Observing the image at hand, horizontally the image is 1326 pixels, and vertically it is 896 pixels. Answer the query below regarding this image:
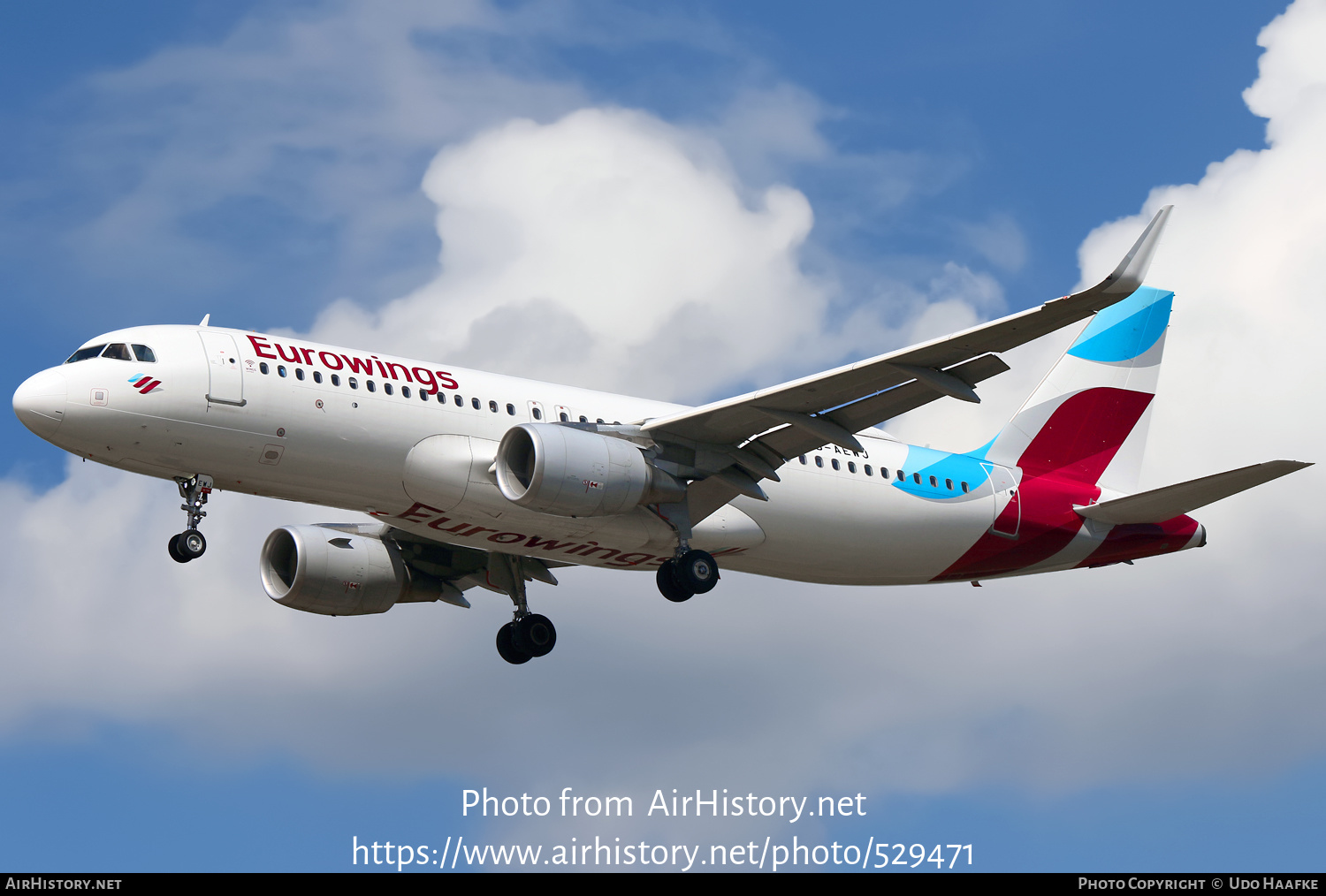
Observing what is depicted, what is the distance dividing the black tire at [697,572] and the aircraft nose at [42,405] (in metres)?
11.7

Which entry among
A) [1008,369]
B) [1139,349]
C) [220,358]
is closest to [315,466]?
[220,358]

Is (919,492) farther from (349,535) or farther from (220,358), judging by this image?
(220,358)

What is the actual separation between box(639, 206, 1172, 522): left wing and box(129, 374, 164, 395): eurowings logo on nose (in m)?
9.04

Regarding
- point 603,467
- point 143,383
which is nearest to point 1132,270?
point 603,467

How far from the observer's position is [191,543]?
1128 inches

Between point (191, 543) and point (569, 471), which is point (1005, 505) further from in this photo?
point (191, 543)

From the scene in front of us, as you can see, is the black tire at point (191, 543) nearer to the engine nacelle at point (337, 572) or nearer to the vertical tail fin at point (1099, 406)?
the engine nacelle at point (337, 572)

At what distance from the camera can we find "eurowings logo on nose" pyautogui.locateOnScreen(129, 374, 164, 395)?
2800cm

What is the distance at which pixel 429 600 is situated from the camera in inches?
1449

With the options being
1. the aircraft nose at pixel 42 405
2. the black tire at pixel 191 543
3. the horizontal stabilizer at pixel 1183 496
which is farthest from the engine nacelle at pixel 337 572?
the horizontal stabilizer at pixel 1183 496

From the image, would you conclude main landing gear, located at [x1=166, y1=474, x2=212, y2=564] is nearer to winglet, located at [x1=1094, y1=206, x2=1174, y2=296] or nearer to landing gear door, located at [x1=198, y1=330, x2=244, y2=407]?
landing gear door, located at [x1=198, y1=330, x2=244, y2=407]

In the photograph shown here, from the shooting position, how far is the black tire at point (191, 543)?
28500mm

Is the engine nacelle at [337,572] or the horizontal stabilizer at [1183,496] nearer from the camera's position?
the horizontal stabilizer at [1183,496]

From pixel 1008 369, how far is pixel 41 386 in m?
16.7
